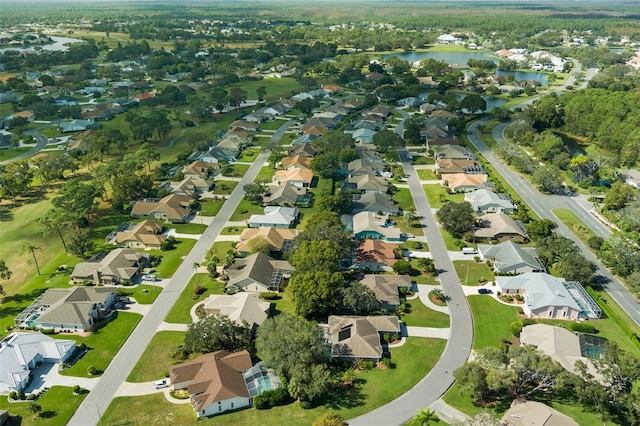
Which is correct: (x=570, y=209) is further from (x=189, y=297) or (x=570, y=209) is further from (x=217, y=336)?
(x=189, y=297)

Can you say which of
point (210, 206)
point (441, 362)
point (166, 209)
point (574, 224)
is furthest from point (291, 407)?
point (574, 224)

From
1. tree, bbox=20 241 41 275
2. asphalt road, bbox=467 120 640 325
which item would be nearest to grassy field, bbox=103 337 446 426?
asphalt road, bbox=467 120 640 325

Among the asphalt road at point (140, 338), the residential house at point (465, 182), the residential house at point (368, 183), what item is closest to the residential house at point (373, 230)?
the residential house at point (368, 183)

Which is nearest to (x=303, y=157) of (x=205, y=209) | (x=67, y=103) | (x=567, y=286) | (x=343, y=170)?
(x=343, y=170)

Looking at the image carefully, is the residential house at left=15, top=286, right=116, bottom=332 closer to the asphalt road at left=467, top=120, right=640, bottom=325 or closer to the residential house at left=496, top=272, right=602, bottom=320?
the residential house at left=496, top=272, right=602, bottom=320

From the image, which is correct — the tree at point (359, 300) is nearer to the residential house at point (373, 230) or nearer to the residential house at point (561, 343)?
the residential house at point (561, 343)
